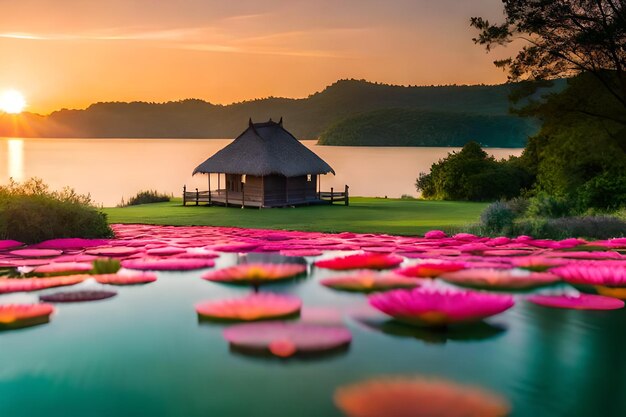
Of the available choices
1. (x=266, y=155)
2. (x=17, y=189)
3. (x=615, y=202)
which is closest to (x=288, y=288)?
(x=17, y=189)

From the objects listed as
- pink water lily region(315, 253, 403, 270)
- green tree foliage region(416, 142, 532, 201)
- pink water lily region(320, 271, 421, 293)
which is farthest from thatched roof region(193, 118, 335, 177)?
pink water lily region(320, 271, 421, 293)

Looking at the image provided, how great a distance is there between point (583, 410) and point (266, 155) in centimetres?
3913

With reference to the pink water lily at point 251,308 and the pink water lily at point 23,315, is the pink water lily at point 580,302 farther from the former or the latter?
the pink water lily at point 23,315

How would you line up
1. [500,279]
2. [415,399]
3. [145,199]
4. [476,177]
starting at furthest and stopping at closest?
[476,177] → [145,199] → [500,279] → [415,399]

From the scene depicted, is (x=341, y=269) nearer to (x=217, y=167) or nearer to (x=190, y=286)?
(x=190, y=286)

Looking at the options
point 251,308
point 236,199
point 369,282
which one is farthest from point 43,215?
point 236,199

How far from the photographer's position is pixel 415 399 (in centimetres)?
337

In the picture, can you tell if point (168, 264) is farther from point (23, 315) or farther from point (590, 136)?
point (590, 136)

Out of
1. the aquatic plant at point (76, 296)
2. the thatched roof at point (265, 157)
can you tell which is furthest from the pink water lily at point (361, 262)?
the thatched roof at point (265, 157)

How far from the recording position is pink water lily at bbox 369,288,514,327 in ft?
15.6

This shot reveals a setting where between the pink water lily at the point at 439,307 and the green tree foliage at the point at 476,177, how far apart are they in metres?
46.5

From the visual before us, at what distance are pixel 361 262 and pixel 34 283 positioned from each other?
353 cm

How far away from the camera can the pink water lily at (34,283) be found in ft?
21.3

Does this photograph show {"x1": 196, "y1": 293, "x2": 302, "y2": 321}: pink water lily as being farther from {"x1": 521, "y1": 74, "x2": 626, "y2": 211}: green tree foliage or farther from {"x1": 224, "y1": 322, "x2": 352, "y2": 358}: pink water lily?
{"x1": 521, "y1": 74, "x2": 626, "y2": 211}: green tree foliage
